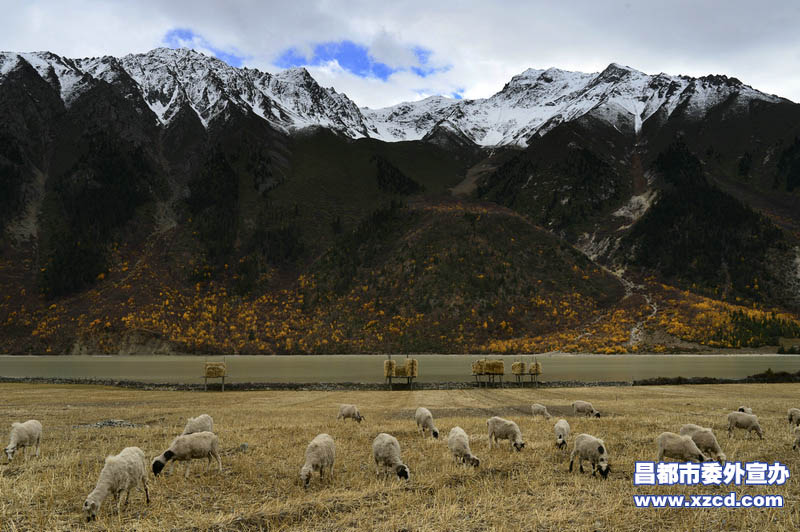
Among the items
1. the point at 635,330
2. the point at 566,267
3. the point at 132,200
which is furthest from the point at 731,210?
the point at 132,200

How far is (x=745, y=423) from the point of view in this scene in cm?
1814

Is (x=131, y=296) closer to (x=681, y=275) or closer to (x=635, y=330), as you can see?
(x=635, y=330)

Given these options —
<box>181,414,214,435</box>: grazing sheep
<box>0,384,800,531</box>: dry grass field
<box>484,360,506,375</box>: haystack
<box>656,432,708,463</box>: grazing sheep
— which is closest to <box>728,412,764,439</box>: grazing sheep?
<box>0,384,800,531</box>: dry grass field

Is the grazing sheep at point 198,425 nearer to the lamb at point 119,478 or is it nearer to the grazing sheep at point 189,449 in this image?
the grazing sheep at point 189,449

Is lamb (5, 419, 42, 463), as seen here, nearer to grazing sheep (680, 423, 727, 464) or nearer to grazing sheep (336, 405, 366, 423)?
grazing sheep (336, 405, 366, 423)

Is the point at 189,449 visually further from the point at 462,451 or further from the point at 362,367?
the point at 362,367

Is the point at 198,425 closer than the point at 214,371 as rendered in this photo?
Yes

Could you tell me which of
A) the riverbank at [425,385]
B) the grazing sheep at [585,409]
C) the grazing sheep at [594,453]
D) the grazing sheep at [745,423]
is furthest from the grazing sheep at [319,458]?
the riverbank at [425,385]

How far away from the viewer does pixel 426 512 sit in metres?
9.77

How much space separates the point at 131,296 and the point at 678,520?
12681cm

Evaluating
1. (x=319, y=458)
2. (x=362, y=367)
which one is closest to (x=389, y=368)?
(x=362, y=367)

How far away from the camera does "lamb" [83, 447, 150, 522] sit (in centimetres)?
986

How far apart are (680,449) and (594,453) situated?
9.91 ft

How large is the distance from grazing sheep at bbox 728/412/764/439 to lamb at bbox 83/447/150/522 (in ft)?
65.3
